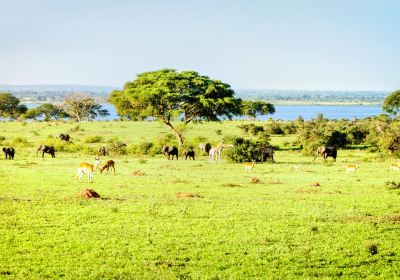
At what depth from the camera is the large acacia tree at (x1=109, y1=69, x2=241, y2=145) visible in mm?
54344

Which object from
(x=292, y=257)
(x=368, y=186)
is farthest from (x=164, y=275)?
(x=368, y=186)

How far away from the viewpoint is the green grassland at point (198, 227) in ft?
46.4

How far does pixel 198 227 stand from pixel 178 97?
37.1m

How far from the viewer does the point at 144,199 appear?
23.1 meters

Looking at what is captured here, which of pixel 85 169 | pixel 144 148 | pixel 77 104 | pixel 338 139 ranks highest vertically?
pixel 85 169

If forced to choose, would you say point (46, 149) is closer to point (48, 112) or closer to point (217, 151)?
point (217, 151)

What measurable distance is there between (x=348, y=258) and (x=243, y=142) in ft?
97.5

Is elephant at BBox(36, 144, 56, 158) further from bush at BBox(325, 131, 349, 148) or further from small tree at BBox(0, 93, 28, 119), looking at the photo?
small tree at BBox(0, 93, 28, 119)

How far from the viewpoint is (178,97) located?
178ft

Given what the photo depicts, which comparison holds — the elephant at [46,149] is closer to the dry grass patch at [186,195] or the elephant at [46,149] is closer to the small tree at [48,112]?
the dry grass patch at [186,195]

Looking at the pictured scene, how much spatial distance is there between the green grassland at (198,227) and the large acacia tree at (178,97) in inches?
909

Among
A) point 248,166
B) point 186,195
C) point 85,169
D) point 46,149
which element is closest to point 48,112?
point 46,149

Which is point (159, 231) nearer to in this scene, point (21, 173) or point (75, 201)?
point (75, 201)

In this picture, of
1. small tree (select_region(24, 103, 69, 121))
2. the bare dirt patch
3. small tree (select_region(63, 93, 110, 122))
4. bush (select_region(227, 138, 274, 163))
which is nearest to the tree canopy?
bush (select_region(227, 138, 274, 163))
